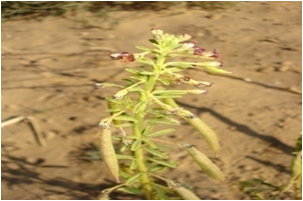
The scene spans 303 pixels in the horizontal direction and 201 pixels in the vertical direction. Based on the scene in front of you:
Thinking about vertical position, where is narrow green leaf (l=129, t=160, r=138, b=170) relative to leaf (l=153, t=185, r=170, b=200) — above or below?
above

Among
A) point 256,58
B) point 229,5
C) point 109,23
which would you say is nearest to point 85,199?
point 256,58

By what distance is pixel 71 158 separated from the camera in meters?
2.53

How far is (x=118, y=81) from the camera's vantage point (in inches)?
125

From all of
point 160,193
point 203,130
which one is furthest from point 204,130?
point 160,193

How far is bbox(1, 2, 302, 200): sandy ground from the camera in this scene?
239 centimetres

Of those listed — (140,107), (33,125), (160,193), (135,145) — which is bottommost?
(33,125)

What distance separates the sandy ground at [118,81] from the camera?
2.39 metres

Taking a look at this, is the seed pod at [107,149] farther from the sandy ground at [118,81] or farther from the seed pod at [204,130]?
the sandy ground at [118,81]

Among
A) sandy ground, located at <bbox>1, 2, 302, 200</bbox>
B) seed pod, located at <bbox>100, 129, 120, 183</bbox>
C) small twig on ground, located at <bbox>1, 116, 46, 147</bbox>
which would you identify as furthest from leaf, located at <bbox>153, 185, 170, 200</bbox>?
small twig on ground, located at <bbox>1, 116, 46, 147</bbox>

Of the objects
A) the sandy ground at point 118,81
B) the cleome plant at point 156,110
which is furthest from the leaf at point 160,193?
the sandy ground at point 118,81

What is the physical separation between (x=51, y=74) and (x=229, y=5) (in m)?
1.65

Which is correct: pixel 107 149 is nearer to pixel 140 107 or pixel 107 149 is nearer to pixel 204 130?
pixel 140 107

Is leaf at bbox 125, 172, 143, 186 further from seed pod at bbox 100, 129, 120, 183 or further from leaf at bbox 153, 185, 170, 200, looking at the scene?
seed pod at bbox 100, 129, 120, 183

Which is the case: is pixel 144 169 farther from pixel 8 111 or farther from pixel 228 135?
pixel 8 111
